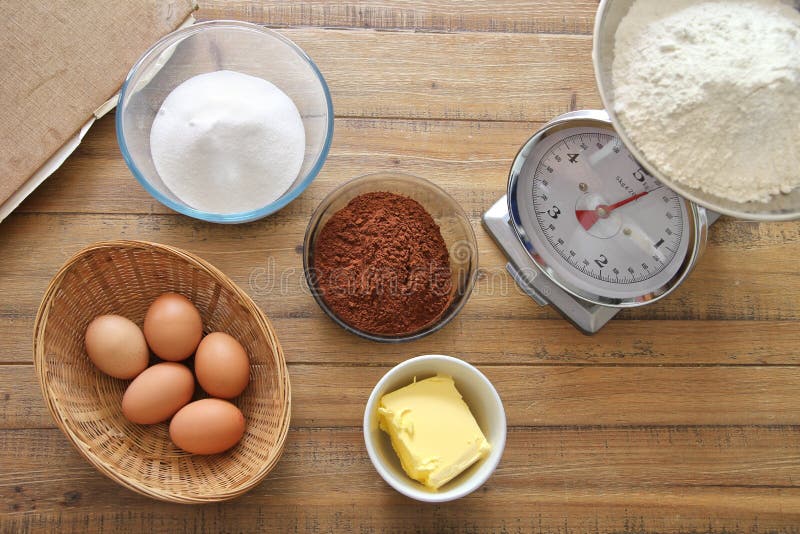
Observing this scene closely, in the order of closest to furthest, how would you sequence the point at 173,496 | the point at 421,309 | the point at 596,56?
the point at 596,56 → the point at 173,496 → the point at 421,309

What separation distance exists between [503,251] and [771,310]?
47 cm

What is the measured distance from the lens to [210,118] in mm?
942

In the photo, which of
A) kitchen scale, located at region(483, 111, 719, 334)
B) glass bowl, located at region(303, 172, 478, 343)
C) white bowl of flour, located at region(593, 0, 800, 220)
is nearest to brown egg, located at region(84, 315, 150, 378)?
glass bowl, located at region(303, 172, 478, 343)

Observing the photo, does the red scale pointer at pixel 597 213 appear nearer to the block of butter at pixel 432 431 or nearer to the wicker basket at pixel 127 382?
the block of butter at pixel 432 431

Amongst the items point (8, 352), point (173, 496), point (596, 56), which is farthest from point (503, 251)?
point (8, 352)

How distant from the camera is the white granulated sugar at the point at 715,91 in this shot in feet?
1.96

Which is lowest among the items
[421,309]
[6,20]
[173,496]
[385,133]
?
[173,496]

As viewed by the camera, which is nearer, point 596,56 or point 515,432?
point 596,56

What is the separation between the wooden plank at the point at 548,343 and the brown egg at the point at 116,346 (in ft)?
0.53

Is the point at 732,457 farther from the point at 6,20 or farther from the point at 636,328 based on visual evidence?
the point at 6,20

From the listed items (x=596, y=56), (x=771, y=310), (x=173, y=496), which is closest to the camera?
(x=596, y=56)

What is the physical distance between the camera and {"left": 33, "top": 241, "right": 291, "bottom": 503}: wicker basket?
2.95ft

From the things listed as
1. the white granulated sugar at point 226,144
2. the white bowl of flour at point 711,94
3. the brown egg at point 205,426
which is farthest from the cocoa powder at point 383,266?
the white bowl of flour at point 711,94

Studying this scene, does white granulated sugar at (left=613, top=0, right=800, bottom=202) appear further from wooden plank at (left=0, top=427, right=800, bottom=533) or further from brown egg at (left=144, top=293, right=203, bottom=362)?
brown egg at (left=144, top=293, right=203, bottom=362)
